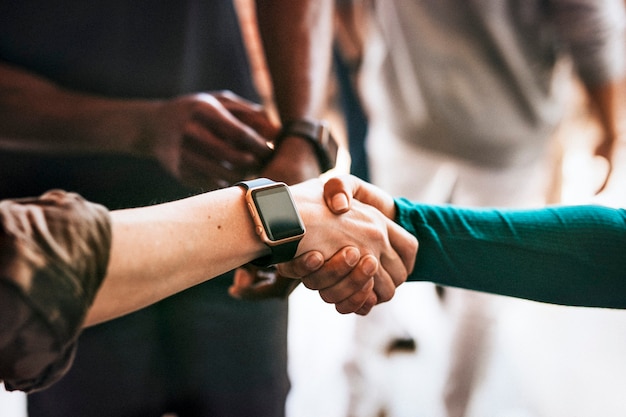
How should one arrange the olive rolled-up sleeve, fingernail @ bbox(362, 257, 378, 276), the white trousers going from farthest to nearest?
the white trousers → fingernail @ bbox(362, 257, 378, 276) → the olive rolled-up sleeve

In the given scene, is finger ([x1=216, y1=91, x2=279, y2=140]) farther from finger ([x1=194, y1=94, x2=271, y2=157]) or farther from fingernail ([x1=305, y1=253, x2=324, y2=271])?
fingernail ([x1=305, y1=253, x2=324, y2=271])

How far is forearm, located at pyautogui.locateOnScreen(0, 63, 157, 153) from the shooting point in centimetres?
62

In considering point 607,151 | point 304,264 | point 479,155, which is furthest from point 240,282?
point 607,151

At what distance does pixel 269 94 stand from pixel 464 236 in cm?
33

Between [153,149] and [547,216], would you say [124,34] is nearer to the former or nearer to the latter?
[153,149]

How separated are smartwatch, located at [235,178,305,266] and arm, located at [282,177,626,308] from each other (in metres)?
0.13

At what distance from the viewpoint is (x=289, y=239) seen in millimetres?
550

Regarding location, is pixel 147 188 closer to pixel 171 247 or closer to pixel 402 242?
pixel 171 247

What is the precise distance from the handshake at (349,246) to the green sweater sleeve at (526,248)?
29 millimetres

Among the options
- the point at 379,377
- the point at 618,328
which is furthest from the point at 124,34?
the point at 618,328

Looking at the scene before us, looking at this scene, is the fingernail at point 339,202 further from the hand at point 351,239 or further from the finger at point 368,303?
the finger at point 368,303

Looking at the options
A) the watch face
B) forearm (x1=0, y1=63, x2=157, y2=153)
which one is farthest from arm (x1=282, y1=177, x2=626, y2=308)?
forearm (x1=0, y1=63, x2=157, y2=153)

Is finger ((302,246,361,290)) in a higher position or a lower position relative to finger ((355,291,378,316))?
higher

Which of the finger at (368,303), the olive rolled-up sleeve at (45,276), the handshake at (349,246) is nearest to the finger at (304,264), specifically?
the handshake at (349,246)
